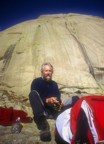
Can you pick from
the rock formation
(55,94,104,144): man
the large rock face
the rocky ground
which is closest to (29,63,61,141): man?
the rocky ground

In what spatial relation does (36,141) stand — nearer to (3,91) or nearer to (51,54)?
(3,91)

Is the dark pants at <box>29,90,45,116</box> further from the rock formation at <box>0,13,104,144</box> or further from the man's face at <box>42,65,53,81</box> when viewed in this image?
the rock formation at <box>0,13,104,144</box>

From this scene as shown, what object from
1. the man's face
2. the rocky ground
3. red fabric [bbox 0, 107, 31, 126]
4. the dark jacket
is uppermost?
the man's face

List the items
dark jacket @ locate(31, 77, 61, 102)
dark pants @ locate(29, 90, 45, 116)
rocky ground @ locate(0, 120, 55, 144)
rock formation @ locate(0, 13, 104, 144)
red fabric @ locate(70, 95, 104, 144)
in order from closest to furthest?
1. red fabric @ locate(70, 95, 104, 144)
2. rocky ground @ locate(0, 120, 55, 144)
3. dark pants @ locate(29, 90, 45, 116)
4. dark jacket @ locate(31, 77, 61, 102)
5. rock formation @ locate(0, 13, 104, 144)

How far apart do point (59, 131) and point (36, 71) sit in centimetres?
486

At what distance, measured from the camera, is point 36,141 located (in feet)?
13.6

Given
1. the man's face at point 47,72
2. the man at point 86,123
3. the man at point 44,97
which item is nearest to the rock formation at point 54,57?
the man at point 44,97

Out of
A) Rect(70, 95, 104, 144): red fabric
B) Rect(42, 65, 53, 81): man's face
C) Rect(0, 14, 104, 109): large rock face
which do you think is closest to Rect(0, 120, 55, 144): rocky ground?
Rect(70, 95, 104, 144): red fabric

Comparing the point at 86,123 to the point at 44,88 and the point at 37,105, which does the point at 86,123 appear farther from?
the point at 44,88

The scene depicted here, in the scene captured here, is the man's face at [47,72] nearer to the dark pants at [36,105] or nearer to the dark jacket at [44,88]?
the dark jacket at [44,88]

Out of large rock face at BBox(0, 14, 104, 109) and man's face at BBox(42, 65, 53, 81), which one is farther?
large rock face at BBox(0, 14, 104, 109)

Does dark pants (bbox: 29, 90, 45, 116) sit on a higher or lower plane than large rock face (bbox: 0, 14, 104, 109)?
lower

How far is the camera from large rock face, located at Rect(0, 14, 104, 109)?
806 cm

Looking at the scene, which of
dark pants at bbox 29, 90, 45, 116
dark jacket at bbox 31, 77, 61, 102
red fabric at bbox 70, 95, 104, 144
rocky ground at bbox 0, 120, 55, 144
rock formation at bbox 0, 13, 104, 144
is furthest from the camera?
rock formation at bbox 0, 13, 104, 144
